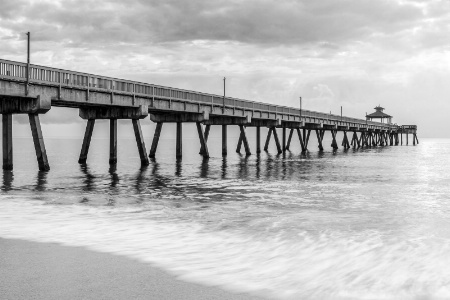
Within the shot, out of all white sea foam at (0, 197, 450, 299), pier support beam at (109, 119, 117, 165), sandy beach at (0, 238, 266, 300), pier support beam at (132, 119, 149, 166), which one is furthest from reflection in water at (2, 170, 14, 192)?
sandy beach at (0, 238, 266, 300)

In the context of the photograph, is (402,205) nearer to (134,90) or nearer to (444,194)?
(444,194)

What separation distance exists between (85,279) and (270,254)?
3.55 m

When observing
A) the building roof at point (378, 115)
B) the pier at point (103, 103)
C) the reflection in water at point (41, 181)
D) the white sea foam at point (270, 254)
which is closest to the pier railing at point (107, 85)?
the pier at point (103, 103)

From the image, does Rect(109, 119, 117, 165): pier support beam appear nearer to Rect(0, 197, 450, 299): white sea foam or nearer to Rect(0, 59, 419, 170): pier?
Rect(0, 59, 419, 170): pier

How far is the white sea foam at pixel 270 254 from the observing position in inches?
290

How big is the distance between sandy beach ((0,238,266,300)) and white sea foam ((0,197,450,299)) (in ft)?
1.38

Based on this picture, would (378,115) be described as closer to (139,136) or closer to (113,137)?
(139,136)

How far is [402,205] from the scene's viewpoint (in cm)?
1656

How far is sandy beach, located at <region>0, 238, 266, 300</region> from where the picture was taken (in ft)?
21.6

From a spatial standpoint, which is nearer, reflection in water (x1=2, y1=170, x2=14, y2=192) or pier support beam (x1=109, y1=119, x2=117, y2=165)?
reflection in water (x1=2, y1=170, x2=14, y2=192)

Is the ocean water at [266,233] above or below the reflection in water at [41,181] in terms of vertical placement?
below

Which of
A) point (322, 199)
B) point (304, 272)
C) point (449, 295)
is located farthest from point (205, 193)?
point (449, 295)

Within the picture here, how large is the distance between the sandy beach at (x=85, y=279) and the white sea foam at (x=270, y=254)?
16.6 inches

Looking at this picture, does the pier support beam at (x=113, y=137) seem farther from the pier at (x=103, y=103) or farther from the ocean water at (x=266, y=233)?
the ocean water at (x=266, y=233)
